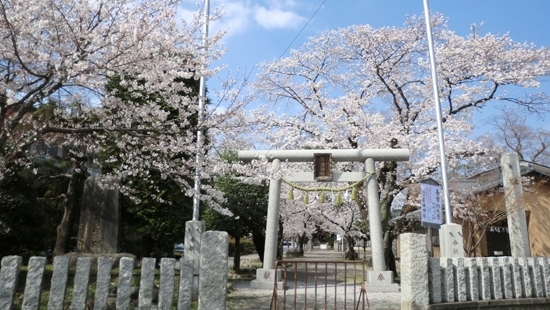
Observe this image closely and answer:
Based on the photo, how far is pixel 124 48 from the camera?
6.38 meters

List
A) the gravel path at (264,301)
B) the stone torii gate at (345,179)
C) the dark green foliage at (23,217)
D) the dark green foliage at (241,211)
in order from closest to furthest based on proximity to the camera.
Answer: the gravel path at (264,301), the stone torii gate at (345,179), the dark green foliage at (23,217), the dark green foliage at (241,211)

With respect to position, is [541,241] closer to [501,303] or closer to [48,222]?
[501,303]

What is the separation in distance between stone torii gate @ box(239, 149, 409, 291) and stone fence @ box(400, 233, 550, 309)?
4.60 m

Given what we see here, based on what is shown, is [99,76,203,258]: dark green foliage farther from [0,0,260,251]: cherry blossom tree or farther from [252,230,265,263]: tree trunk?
[0,0,260,251]: cherry blossom tree

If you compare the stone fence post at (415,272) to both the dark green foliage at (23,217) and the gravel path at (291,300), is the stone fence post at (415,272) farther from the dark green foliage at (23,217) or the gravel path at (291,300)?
the dark green foliage at (23,217)

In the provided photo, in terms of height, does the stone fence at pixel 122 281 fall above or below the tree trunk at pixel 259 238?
below

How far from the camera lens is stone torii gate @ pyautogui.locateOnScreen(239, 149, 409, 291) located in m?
11.9

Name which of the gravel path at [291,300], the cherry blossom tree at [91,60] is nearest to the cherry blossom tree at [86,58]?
the cherry blossom tree at [91,60]

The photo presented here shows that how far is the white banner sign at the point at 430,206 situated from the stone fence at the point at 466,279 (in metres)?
2.26

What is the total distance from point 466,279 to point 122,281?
5.54 m

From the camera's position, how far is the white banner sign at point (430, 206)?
9422mm

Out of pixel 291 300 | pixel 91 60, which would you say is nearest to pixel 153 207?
pixel 291 300

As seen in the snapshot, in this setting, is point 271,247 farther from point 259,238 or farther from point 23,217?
point 23,217

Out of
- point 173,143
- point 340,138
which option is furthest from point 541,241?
point 173,143
